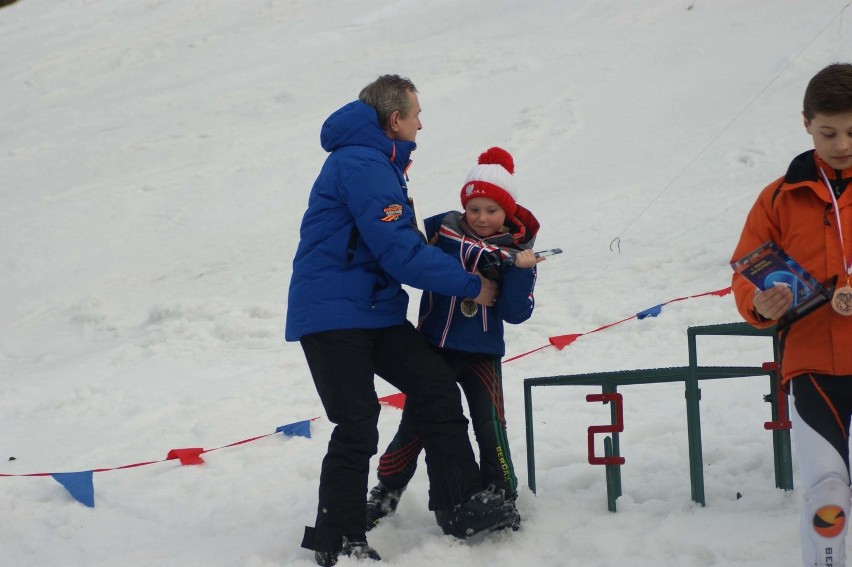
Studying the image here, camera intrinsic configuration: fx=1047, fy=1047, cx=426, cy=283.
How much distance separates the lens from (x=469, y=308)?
4074 mm

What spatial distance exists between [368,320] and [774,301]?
60.6 inches

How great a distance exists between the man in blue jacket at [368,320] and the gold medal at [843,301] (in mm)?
1365

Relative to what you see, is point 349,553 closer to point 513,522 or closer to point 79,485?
point 513,522

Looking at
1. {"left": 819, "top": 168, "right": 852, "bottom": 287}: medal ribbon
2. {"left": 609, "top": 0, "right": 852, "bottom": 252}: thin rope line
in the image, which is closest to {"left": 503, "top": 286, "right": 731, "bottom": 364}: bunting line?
{"left": 609, "top": 0, "right": 852, "bottom": 252}: thin rope line

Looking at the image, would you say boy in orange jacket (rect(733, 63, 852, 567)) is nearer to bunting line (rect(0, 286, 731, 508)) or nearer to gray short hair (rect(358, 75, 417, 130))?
gray short hair (rect(358, 75, 417, 130))

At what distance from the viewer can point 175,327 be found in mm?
8555

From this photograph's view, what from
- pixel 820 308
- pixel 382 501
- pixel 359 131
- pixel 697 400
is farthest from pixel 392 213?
pixel 820 308

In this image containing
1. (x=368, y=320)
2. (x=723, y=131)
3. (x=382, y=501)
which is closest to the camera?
(x=368, y=320)

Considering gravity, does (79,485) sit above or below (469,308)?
below

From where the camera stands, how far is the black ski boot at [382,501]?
4277mm

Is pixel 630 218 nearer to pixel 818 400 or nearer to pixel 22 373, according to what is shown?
pixel 22 373

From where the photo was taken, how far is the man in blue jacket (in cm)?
379

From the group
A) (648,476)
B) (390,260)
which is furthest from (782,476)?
(390,260)

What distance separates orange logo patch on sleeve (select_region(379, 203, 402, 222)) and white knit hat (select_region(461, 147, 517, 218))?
379 mm
